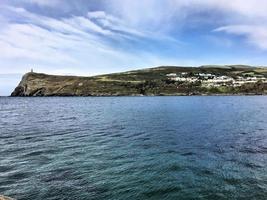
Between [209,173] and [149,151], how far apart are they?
376 inches

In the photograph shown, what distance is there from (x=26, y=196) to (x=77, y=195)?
134 inches

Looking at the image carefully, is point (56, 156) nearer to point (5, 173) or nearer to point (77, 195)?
point (5, 173)

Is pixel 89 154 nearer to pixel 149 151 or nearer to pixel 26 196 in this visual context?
pixel 149 151

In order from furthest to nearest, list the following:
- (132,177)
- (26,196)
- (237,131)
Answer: (237,131)
(132,177)
(26,196)

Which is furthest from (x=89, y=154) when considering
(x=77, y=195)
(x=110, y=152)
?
(x=77, y=195)

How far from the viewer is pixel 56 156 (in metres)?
31.6

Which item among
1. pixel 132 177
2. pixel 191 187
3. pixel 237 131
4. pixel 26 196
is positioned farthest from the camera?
pixel 237 131

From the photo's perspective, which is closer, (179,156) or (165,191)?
(165,191)

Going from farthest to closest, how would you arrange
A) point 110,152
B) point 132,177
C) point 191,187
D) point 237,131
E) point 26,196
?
point 237,131 < point 110,152 < point 132,177 < point 191,187 < point 26,196

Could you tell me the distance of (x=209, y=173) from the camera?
25.2 meters

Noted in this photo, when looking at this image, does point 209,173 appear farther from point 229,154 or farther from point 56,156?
point 56,156

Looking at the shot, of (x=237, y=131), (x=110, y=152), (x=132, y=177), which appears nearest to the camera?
(x=132, y=177)

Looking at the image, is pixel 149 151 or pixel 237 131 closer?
pixel 149 151

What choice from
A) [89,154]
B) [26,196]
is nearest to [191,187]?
[26,196]
